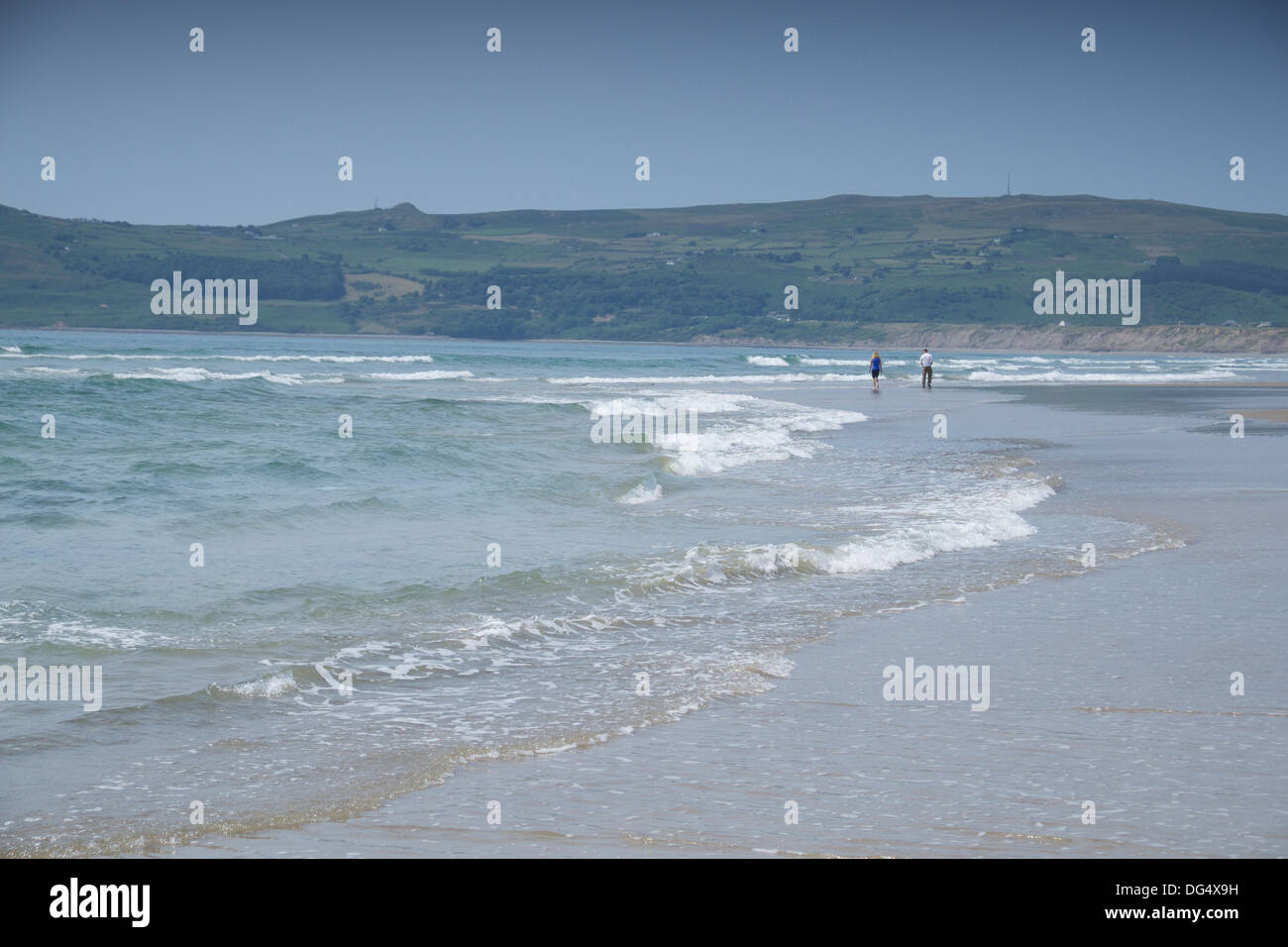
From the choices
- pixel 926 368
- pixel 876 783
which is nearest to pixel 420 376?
pixel 926 368

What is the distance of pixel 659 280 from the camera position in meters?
177

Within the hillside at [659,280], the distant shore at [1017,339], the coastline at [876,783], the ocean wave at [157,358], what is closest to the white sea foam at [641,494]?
the coastline at [876,783]

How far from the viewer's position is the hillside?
14725cm

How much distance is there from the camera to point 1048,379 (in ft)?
188

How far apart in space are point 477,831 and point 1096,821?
2382mm

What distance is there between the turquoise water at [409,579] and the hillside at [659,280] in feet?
409

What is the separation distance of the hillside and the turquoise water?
409 ft

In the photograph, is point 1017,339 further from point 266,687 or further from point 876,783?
point 876,783

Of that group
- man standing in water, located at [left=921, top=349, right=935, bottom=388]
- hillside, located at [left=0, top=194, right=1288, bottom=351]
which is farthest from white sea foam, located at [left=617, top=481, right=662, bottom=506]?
hillside, located at [left=0, top=194, right=1288, bottom=351]

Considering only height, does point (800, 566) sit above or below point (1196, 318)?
below

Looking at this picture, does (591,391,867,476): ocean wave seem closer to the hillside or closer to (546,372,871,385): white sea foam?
(546,372,871,385): white sea foam
